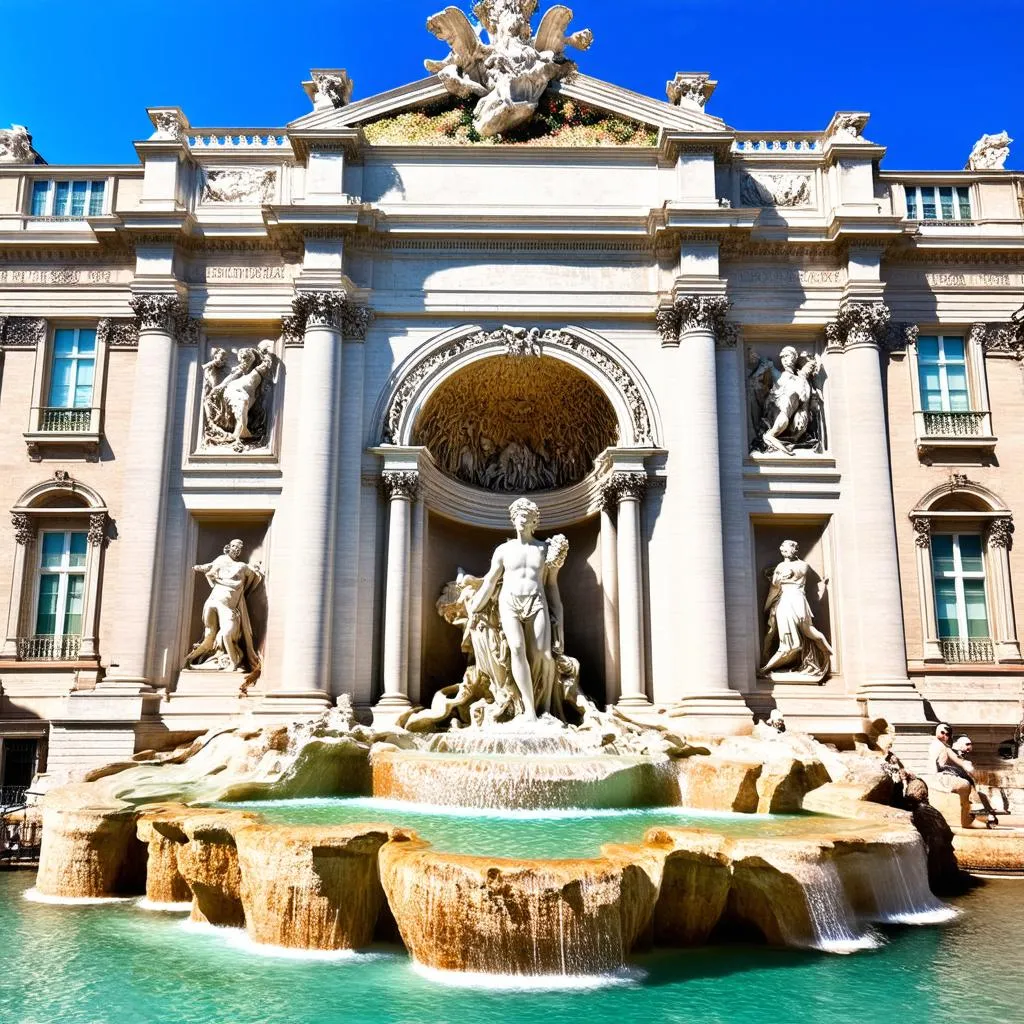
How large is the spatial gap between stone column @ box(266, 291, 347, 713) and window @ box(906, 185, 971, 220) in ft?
44.7

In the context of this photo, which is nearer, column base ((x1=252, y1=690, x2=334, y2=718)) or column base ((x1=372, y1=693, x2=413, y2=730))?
column base ((x1=252, y1=690, x2=334, y2=718))

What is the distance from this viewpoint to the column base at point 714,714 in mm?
17938

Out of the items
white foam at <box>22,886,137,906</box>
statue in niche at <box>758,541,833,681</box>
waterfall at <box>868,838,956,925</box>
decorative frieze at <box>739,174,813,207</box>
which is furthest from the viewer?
decorative frieze at <box>739,174,813,207</box>

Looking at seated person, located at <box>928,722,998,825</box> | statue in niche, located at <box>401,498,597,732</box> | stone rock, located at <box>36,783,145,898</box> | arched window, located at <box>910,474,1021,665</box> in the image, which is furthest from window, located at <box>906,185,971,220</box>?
stone rock, located at <box>36,783,145,898</box>

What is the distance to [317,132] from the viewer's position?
2073 cm

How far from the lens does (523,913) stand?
8094mm

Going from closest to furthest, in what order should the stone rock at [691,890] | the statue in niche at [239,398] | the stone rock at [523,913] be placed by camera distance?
1. the stone rock at [523,913]
2. the stone rock at [691,890]
3. the statue in niche at [239,398]

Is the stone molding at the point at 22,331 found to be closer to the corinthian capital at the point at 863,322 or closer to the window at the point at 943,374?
the corinthian capital at the point at 863,322

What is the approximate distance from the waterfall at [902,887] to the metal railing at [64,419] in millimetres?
18091

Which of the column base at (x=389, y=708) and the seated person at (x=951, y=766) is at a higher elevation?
the column base at (x=389, y=708)

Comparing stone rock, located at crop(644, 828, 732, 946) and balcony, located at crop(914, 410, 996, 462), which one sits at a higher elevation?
balcony, located at crop(914, 410, 996, 462)

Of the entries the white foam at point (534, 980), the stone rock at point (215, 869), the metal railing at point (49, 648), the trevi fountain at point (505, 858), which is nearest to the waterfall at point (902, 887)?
the trevi fountain at point (505, 858)

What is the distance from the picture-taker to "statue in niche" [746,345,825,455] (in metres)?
20.5

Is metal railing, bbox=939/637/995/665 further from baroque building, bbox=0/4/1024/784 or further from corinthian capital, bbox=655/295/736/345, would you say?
corinthian capital, bbox=655/295/736/345
